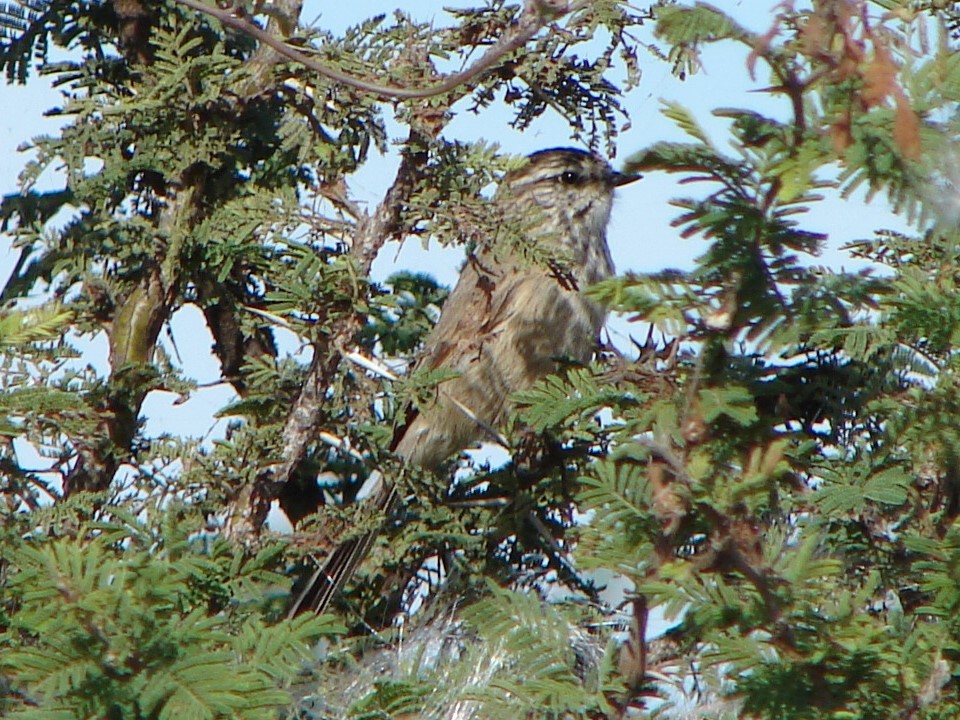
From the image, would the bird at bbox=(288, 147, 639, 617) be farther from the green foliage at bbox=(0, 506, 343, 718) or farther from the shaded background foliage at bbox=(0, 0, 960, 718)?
the green foliage at bbox=(0, 506, 343, 718)

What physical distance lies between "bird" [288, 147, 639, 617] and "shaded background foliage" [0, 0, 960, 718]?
40cm

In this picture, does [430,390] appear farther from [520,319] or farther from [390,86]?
[520,319]

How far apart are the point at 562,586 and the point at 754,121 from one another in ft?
6.78

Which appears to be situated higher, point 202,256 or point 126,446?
point 202,256

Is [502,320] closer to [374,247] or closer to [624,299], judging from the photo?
[374,247]

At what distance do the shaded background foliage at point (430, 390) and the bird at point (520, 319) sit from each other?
0.40 metres

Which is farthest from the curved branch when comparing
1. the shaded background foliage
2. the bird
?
the bird

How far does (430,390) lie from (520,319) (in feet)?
6.60

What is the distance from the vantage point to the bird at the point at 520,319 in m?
4.64

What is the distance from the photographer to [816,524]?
2.64m

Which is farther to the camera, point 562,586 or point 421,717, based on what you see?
point 562,586

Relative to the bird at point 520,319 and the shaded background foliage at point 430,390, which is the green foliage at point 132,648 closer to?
the shaded background foliage at point 430,390

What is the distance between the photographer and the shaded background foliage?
191 centimetres

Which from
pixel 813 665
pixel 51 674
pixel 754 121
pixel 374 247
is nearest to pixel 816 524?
pixel 813 665
